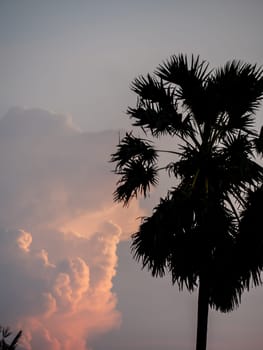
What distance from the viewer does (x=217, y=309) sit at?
1398cm

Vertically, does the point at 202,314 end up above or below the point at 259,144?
below

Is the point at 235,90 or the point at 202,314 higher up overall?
the point at 235,90

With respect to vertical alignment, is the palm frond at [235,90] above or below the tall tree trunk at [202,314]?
above

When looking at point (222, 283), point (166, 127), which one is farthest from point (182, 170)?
point (222, 283)

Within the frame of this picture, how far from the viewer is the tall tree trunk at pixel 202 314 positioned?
13.2m

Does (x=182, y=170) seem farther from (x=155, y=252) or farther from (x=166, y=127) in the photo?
(x=155, y=252)

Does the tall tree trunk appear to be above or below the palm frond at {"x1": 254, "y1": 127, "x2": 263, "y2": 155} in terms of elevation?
below

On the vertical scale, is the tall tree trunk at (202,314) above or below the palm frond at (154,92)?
below

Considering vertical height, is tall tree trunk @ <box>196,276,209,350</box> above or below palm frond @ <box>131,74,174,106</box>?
below

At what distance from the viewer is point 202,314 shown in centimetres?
1345

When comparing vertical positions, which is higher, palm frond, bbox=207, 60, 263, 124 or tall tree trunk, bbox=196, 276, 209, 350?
palm frond, bbox=207, 60, 263, 124

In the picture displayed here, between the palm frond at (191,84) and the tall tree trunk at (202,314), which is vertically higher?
the palm frond at (191,84)

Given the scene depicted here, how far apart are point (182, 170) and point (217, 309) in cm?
417

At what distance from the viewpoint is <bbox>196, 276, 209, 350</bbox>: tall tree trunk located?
1320 cm
